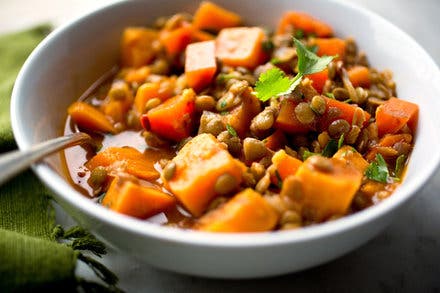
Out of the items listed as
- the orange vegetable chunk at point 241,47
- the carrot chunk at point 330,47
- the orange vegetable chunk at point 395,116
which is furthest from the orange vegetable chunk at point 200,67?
the orange vegetable chunk at point 395,116

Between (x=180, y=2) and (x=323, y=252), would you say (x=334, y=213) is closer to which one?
(x=323, y=252)

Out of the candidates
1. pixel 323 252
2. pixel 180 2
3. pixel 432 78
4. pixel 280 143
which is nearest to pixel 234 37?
pixel 180 2

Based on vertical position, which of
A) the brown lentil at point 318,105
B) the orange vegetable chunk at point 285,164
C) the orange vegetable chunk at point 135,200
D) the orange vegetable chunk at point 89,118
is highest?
the brown lentil at point 318,105

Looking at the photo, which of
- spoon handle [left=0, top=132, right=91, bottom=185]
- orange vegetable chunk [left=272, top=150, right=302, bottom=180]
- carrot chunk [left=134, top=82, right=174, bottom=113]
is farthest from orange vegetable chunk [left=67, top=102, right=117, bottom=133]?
orange vegetable chunk [left=272, top=150, right=302, bottom=180]

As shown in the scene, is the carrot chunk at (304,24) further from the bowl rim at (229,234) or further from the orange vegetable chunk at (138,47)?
the bowl rim at (229,234)

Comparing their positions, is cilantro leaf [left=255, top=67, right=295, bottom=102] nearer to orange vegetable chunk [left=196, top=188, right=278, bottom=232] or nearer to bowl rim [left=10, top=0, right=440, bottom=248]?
orange vegetable chunk [left=196, top=188, right=278, bottom=232]
